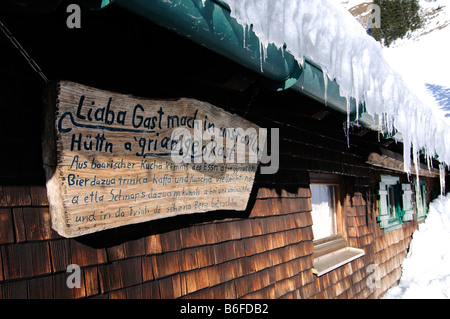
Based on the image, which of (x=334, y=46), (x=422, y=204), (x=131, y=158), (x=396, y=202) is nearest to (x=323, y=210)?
(x=334, y=46)

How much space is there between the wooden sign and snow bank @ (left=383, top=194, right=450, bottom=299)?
4928mm

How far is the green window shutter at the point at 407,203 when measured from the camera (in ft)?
21.6

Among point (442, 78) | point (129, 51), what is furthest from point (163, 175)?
point (442, 78)

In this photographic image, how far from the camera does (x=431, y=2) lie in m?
47.8

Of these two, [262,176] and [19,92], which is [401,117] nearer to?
[262,176]

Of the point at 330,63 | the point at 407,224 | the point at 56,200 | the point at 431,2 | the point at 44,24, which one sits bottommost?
the point at 407,224

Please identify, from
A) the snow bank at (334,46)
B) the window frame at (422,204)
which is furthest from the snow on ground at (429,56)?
the snow bank at (334,46)

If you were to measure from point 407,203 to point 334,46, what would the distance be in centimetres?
608

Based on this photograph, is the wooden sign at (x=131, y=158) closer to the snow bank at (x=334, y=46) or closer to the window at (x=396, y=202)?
the snow bank at (x=334, y=46)

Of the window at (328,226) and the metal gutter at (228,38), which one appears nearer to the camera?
the metal gutter at (228,38)

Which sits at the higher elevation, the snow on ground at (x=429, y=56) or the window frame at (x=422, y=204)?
the snow on ground at (x=429, y=56)

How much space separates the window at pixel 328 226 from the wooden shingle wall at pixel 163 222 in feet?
0.61

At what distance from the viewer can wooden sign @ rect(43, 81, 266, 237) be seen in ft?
4.79

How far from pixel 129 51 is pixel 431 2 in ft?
205
